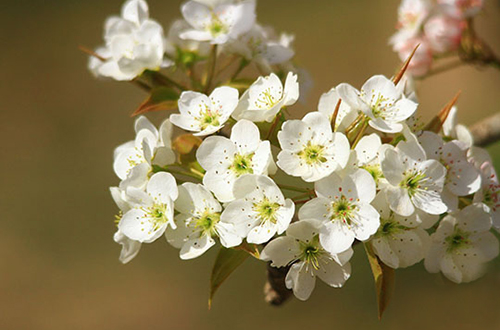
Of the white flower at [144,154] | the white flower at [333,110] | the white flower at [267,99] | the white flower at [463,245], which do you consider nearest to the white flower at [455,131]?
the white flower at [463,245]

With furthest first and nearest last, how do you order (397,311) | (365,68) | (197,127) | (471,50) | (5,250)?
(365,68) → (5,250) → (397,311) → (471,50) → (197,127)

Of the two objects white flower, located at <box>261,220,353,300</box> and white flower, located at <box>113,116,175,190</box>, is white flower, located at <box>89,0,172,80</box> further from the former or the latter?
white flower, located at <box>261,220,353,300</box>

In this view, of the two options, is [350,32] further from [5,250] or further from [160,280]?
[5,250]

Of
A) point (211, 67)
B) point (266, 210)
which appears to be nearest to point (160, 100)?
point (211, 67)

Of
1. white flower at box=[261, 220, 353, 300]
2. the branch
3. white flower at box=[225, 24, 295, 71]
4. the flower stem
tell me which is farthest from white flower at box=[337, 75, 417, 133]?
the branch

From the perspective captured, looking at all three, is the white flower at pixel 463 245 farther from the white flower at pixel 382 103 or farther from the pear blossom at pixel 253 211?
the pear blossom at pixel 253 211

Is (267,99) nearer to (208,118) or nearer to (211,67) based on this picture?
(208,118)

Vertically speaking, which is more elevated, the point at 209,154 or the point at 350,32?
the point at 209,154


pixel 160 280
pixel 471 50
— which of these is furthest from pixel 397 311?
pixel 471 50
